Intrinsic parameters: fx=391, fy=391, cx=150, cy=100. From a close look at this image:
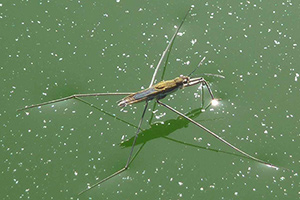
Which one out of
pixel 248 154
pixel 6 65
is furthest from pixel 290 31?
pixel 6 65

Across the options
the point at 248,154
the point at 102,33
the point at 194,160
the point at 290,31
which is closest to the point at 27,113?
the point at 102,33

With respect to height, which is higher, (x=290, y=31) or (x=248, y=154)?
(x=290, y=31)

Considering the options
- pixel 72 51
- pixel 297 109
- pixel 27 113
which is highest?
pixel 72 51

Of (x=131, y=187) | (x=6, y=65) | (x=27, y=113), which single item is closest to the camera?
(x=131, y=187)

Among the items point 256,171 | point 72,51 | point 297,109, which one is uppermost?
point 72,51

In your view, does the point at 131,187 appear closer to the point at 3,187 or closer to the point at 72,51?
the point at 3,187

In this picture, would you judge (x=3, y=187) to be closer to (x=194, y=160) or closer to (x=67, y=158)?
(x=67, y=158)

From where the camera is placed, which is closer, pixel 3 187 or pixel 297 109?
pixel 3 187

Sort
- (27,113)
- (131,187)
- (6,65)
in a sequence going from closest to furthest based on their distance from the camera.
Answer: (131,187)
(27,113)
(6,65)

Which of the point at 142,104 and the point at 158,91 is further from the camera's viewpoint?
the point at 142,104
